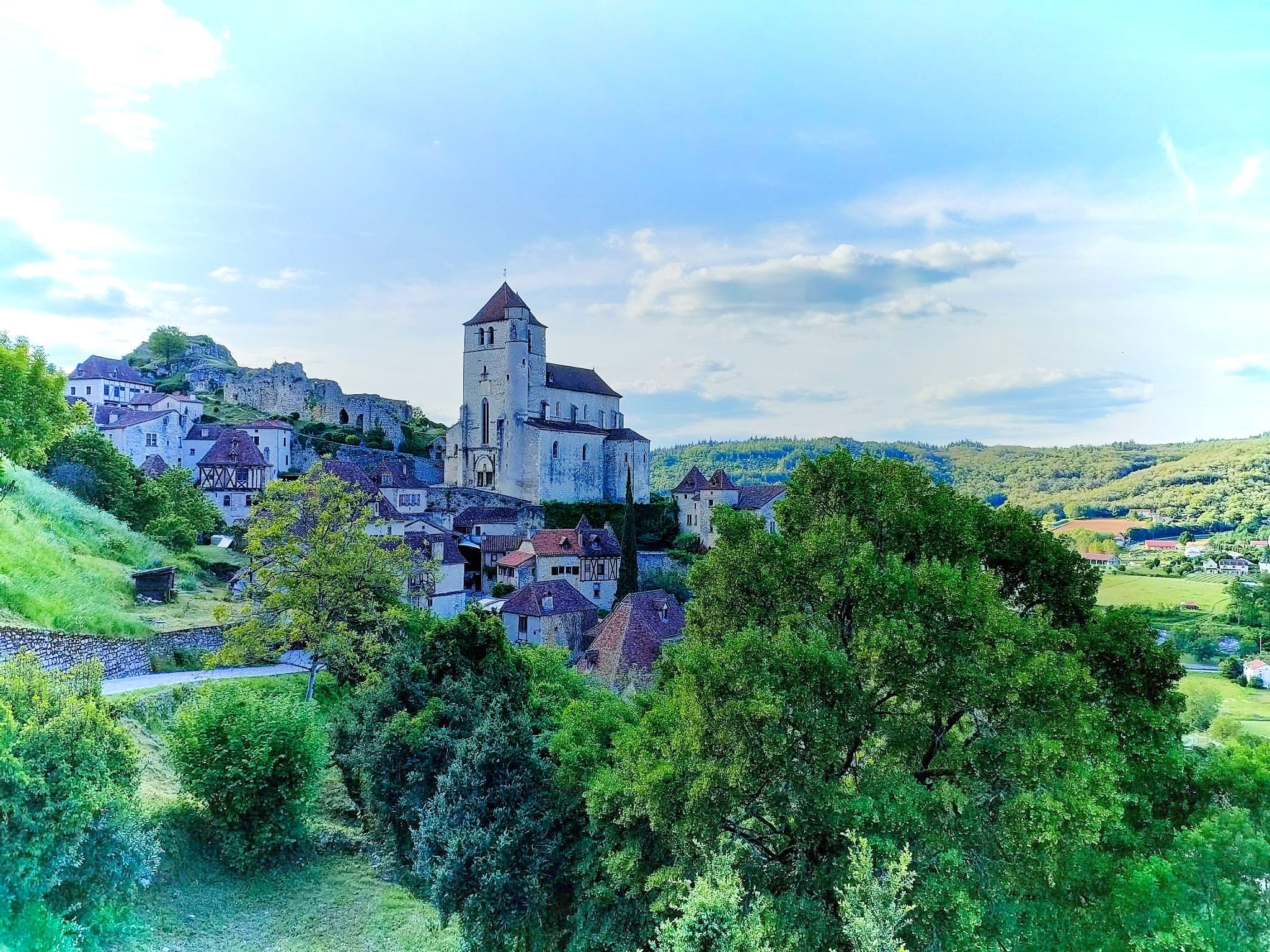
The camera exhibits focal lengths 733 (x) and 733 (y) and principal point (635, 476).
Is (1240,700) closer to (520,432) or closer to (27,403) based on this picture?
(520,432)

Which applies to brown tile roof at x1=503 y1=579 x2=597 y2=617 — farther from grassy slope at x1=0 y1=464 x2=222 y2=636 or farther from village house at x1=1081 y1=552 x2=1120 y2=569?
village house at x1=1081 y1=552 x2=1120 y2=569

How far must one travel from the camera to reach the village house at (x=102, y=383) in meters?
63.2

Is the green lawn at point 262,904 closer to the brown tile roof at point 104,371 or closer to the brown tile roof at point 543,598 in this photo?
the brown tile roof at point 543,598

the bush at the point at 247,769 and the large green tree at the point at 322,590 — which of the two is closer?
the bush at the point at 247,769

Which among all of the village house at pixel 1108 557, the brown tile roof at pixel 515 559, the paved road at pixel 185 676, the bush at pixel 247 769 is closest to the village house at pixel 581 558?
the brown tile roof at pixel 515 559

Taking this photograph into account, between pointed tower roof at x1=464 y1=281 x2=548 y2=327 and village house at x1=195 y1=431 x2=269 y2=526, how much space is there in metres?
23.6

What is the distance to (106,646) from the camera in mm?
19500

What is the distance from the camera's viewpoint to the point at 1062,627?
13531 millimetres

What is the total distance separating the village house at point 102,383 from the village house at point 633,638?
55068 mm

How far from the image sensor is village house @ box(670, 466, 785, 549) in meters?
60.4

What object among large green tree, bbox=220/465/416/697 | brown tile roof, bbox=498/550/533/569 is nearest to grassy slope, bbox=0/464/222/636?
large green tree, bbox=220/465/416/697

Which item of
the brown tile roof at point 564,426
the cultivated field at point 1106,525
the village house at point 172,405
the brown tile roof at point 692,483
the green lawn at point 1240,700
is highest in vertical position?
the village house at point 172,405

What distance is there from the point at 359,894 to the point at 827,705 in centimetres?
1012

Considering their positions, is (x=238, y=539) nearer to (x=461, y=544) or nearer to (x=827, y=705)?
(x=461, y=544)
